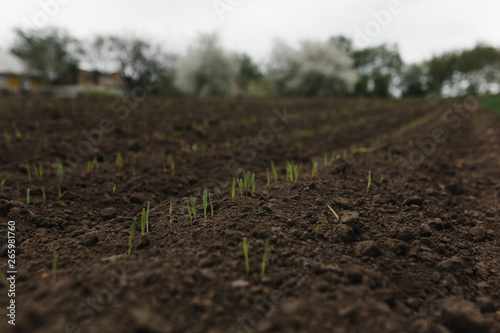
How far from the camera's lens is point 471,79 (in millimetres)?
36562

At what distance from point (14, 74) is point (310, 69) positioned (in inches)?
1104

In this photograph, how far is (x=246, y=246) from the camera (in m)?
1.33

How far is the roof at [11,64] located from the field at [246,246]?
1190 inches

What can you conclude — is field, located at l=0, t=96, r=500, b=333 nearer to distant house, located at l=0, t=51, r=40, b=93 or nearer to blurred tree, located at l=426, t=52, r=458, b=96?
distant house, located at l=0, t=51, r=40, b=93

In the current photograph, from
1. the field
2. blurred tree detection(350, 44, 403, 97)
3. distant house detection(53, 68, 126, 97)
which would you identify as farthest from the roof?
blurred tree detection(350, 44, 403, 97)

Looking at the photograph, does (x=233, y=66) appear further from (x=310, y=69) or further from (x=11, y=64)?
(x=11, y=64)

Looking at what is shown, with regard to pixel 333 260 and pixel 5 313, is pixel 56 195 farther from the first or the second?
pixel 333 260

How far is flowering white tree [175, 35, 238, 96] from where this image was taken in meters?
23.3

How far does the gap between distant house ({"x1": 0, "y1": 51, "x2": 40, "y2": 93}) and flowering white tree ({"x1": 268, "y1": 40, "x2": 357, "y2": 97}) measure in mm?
23919

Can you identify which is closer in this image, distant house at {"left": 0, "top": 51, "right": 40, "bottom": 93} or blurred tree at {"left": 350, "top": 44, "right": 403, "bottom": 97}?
distant house at {"left": 0, "top": 51, "right": 40, "bottom": 93}

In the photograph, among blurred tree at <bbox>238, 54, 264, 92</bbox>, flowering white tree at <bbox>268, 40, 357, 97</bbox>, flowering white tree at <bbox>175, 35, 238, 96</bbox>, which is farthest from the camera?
blurred tree at <bbox>238, 54, 264, 92</bbox>

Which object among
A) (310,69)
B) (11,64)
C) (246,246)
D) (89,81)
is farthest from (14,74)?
(246,246)

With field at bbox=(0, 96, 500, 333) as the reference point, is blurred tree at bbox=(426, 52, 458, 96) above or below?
above

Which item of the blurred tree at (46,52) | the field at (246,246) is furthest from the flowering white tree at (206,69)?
the field at (246,246)
